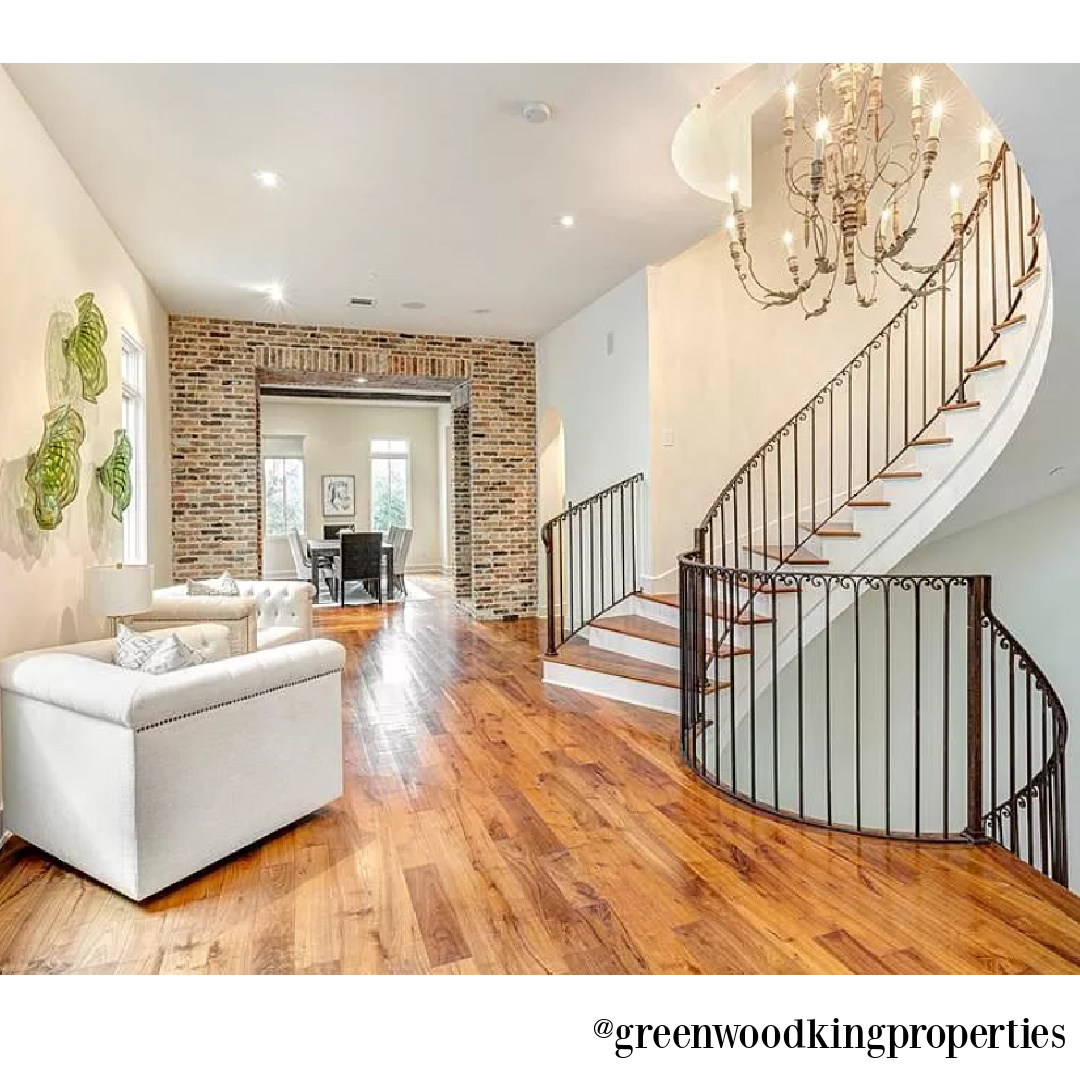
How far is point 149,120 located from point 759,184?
4.70m

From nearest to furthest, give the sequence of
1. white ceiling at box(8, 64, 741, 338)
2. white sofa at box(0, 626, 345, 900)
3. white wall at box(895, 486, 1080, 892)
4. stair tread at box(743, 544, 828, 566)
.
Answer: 1. white sofa at box(0, 626, 345, 900)
2. white ceiling at box(8, 64, 741, 338)
3. stair tread at box(743, 544, 828, 566)
4. white wall at box(895, 486, 1080, 892)

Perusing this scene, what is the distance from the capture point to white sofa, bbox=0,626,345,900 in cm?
229

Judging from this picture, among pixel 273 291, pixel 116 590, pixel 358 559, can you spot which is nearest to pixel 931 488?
pixel 116 590

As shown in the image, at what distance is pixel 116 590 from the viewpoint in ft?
11.1

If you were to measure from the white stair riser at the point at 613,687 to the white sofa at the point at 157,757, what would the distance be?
2.26 m

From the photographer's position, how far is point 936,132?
2320 millimetres

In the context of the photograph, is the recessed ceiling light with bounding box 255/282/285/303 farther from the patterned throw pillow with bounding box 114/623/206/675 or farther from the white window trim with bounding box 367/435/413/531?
the white window trim with bounding box 367/435/413/531

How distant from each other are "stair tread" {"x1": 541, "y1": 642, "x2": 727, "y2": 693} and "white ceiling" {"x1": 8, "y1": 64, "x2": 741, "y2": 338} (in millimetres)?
2883

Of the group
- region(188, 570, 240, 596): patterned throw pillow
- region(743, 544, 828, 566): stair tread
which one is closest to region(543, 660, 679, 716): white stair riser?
region(743, 544, 828, 566): stair tread

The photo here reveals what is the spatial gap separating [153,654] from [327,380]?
5813 millimetres

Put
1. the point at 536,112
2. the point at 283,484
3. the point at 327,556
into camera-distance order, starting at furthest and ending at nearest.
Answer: the point at 283,484 → the point at 327,556 → the point at 536,112

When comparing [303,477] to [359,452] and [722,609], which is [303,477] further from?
[722,609]

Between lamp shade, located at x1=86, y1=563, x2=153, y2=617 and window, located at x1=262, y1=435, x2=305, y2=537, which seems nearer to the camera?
lamp shade, located at x1=86, y1=563, x2=153, y2=617
